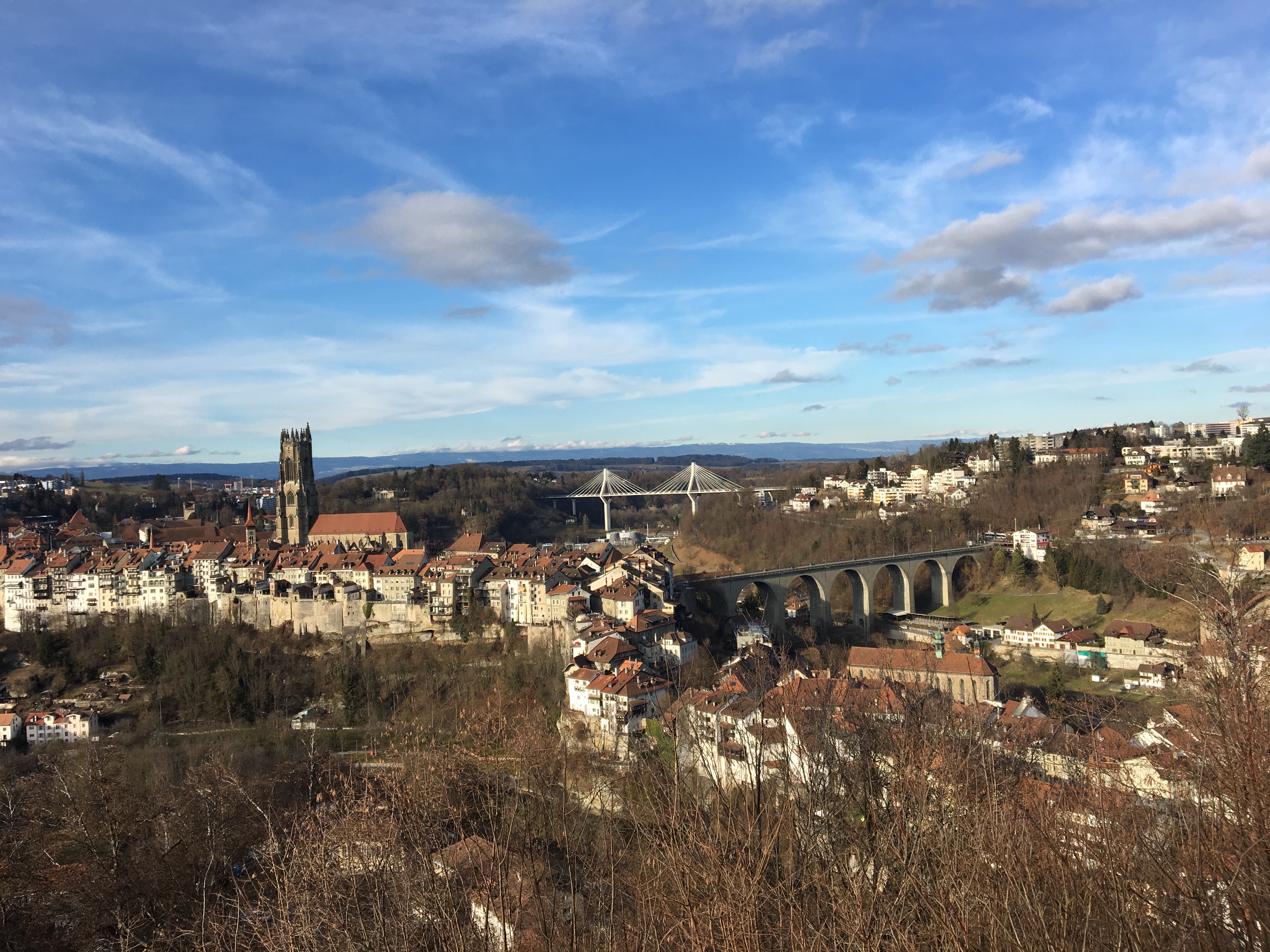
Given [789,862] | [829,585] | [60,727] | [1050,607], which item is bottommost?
[60,727]

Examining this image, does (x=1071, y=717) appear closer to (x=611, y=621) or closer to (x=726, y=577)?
(x=611, y=621)

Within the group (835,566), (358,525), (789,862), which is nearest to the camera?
(789,862)

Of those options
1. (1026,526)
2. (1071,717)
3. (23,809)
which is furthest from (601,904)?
(1026,526)

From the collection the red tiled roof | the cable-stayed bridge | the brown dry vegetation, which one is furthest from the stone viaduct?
the cable-stayed bridge

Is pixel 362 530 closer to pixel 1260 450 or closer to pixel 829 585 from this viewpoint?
pixel 829 585

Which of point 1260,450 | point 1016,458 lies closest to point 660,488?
point 1016,458

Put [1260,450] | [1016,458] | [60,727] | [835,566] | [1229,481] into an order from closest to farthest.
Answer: [60,727]
[835,566]
[1229,481]
[1260,450]
[1016,458]
